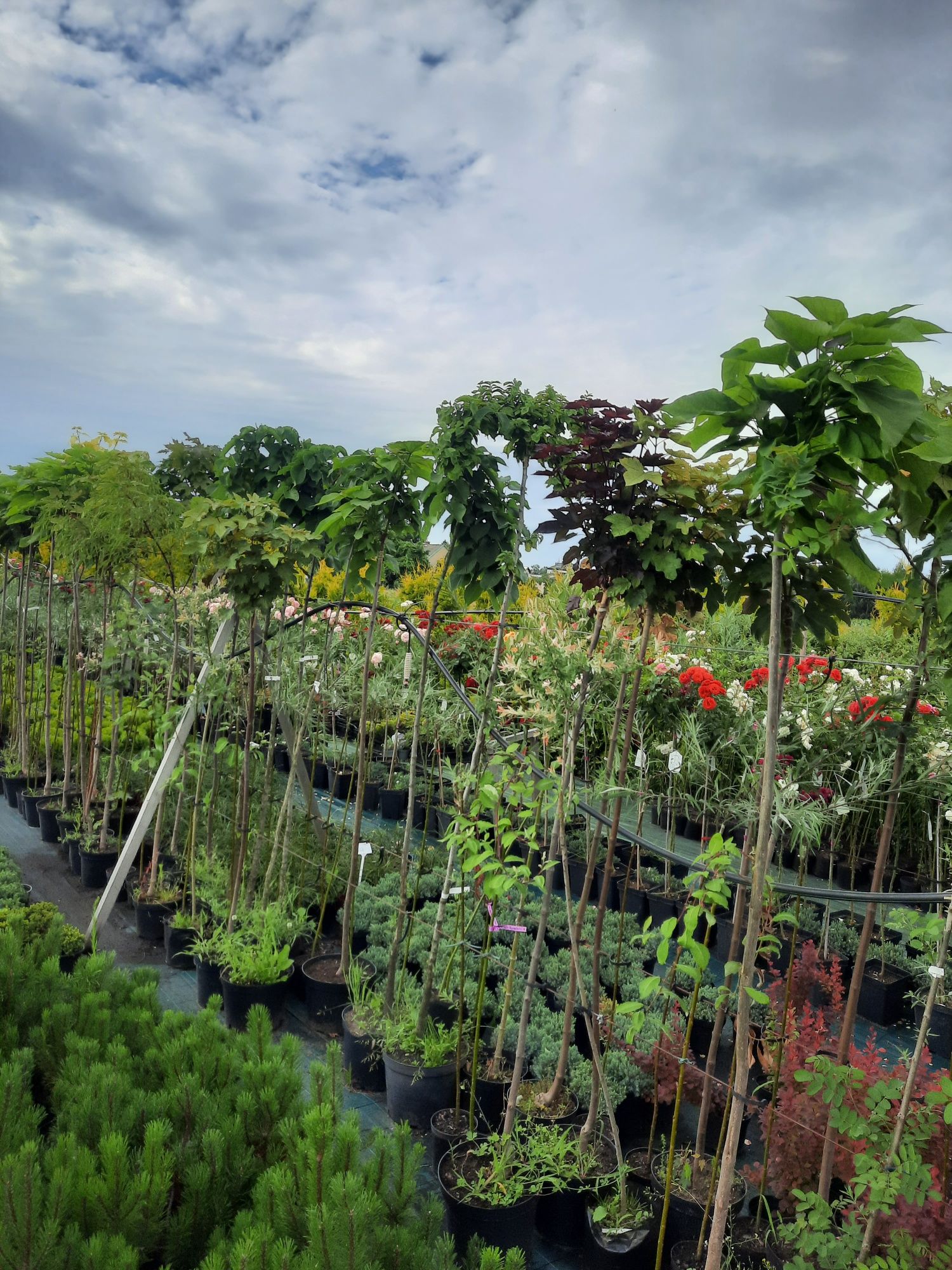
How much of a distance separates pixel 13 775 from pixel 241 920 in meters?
3.83

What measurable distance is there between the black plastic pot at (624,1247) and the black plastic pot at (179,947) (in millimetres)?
2654

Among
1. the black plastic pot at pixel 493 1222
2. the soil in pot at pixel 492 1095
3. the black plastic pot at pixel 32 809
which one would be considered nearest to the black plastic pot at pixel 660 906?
the soil in pot at pixel 492 1095

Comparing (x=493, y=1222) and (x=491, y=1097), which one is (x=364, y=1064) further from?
(x=493, y=1222)

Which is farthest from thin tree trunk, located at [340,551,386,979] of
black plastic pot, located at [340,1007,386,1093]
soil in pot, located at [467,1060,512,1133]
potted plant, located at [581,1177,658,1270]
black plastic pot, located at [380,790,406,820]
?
black plastic pot, located at [380,790,406,820]

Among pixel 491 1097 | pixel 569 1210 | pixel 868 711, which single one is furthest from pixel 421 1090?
pixel 868 711

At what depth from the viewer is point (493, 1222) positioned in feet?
7.52

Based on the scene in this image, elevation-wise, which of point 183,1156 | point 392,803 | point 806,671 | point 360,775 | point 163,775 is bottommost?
point 392,803

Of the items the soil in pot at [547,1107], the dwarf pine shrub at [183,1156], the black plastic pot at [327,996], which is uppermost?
the dwarf pine shrub at [183,1156]

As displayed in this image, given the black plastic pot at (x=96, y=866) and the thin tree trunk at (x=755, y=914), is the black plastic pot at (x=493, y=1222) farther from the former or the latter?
the black plastic pot at (x=96, y=866)

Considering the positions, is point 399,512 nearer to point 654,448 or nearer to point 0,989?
point 654,448

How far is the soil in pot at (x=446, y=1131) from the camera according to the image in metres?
2.66

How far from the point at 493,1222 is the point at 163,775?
266 cm

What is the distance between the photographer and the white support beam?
4152 millimetres

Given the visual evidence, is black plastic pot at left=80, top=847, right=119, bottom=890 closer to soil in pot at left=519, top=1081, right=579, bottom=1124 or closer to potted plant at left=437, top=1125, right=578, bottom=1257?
soil in pot at left=519, top=1081, right=579, bottom=1124
